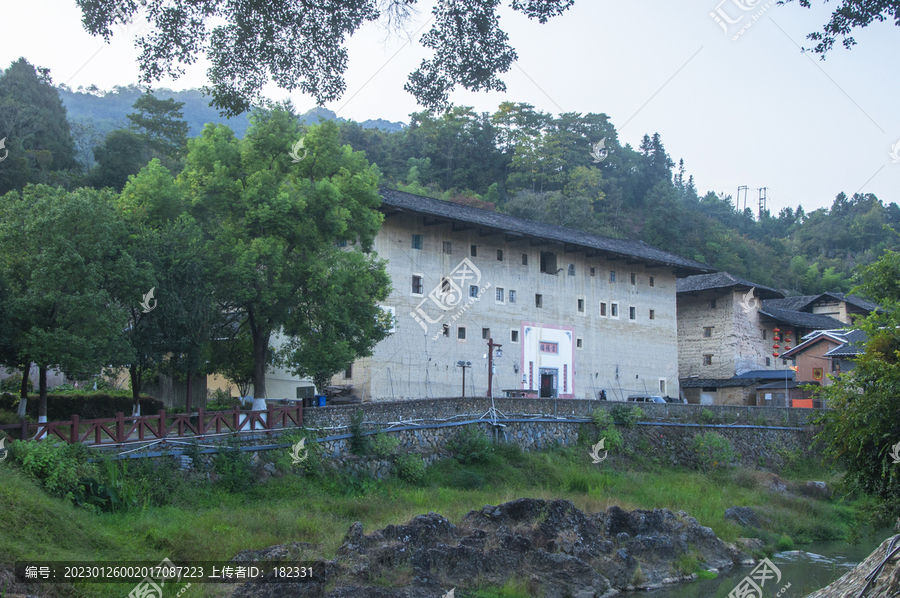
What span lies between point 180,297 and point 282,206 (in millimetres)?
3968

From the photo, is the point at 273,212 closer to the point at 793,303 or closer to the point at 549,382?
the point at 549,382

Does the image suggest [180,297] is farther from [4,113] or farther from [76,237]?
[4,113]

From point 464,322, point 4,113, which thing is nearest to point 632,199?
point 464,322

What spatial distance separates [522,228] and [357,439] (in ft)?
54.7

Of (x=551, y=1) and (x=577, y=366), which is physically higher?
(x=551, y=1)

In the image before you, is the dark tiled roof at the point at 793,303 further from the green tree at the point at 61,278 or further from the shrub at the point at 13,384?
the green tree at the point at 61,278

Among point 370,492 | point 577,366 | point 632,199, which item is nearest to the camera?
point 370,492

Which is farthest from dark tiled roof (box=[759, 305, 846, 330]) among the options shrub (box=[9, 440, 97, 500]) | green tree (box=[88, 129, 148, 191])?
shrub (box=[9, 440, 97, 500])

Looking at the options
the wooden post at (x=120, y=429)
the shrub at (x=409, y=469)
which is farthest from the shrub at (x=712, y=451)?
the wooden post at (x=120, y=429)

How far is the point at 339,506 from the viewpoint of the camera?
17688 millimetres

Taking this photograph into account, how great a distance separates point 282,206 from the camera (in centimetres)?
2212

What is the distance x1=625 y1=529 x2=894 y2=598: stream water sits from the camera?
16172 mm

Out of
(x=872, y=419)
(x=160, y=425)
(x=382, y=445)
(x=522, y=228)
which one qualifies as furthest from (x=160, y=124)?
(x=872, y=419)

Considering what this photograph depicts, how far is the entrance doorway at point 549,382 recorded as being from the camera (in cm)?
3572
